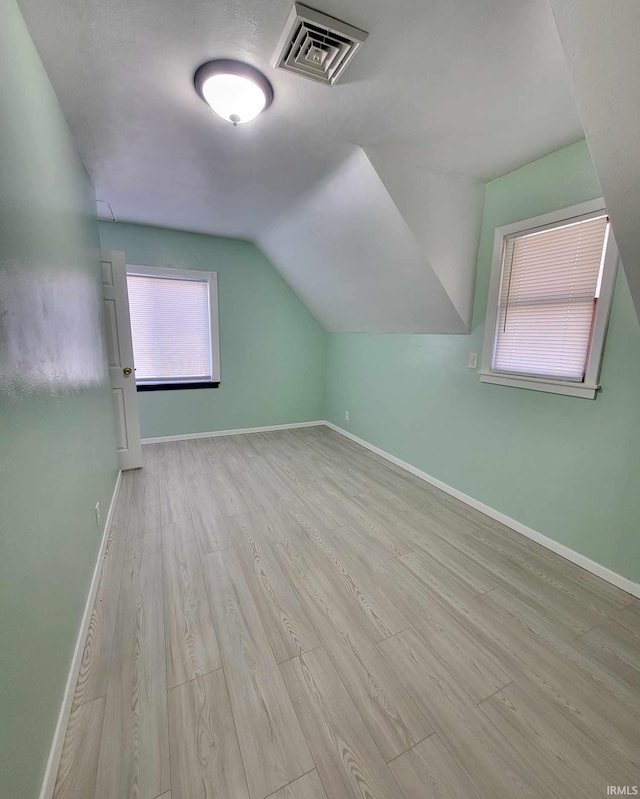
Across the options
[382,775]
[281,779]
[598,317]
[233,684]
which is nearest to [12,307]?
[233,684]

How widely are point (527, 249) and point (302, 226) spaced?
1924 millimetres

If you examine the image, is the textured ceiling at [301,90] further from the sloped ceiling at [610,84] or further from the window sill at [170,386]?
the window sill at [170,386]

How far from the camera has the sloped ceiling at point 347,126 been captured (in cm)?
122

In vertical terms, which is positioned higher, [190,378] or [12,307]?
[12,307]

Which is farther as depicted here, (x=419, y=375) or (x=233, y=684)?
(x=419, y=375)

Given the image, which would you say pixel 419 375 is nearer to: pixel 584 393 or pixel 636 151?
pixel 584 393

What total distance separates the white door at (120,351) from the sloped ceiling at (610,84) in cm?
319

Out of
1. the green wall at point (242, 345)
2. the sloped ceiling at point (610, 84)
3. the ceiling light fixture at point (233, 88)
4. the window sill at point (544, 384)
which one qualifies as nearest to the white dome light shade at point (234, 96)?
the ceiling light fixture at point (233, 88)

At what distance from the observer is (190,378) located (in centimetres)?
409

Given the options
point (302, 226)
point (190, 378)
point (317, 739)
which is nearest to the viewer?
point (317, 739)

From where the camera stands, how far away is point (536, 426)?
2182 millimetres

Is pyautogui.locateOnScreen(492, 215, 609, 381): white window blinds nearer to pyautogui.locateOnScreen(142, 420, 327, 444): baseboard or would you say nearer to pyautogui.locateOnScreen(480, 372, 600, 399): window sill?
pyautogui.locateOnScreen(480, 372, 600, 399): window sill

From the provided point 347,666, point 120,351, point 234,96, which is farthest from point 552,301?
point 120,351

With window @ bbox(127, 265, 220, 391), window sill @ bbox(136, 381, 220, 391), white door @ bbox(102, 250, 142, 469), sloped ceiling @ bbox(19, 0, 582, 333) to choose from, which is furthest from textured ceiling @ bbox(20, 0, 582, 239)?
window sill @ bbox(136, 381, 220, 391)
